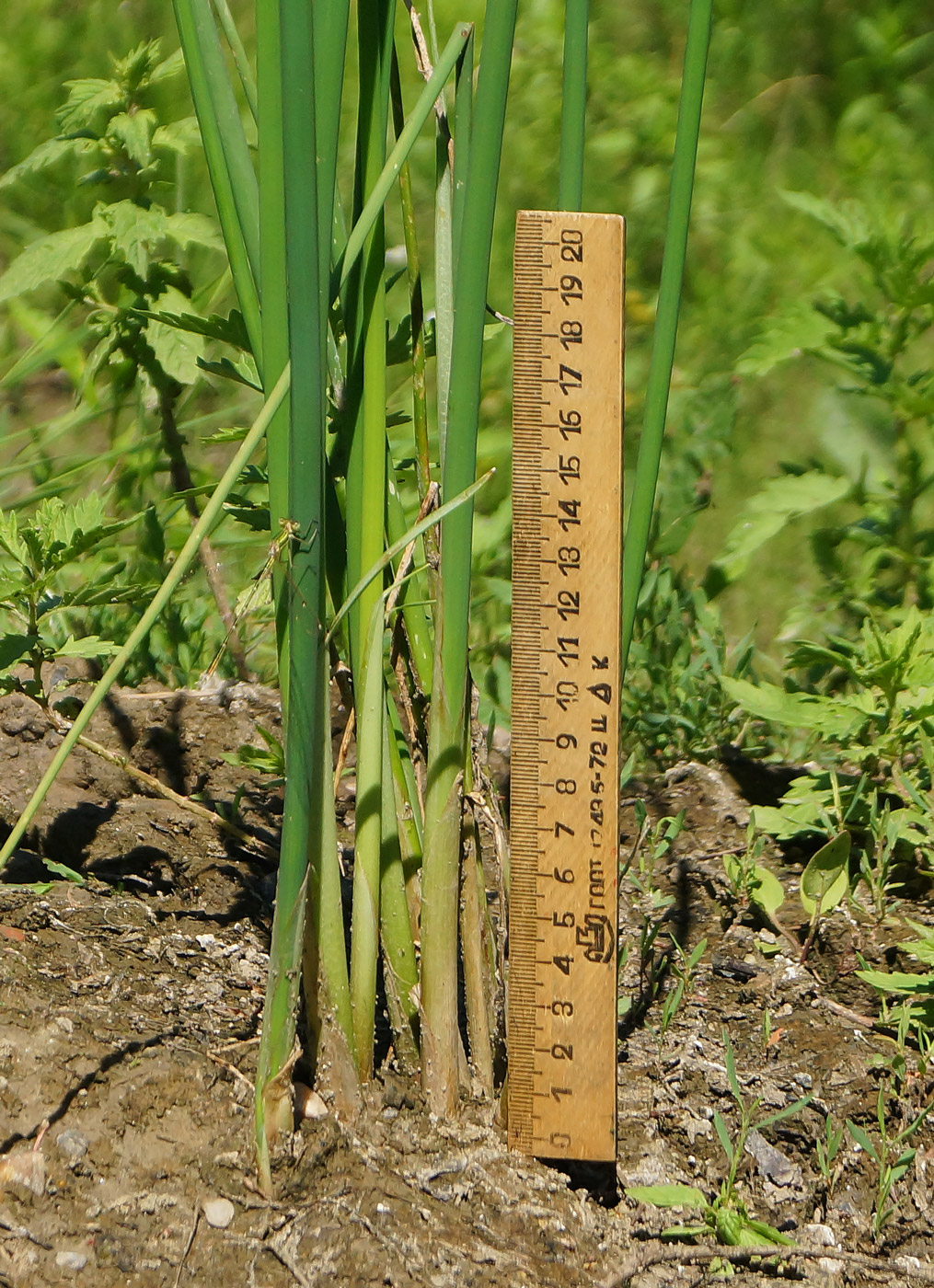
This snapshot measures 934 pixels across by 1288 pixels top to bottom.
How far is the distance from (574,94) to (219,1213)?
104cm

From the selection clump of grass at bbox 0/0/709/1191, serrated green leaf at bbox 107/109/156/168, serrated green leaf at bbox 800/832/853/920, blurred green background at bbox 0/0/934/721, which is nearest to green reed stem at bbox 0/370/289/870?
clump of grass at bbox 0/0/709/1191

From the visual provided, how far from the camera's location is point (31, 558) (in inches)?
61.6

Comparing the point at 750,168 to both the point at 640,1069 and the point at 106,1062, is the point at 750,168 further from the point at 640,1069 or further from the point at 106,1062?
the point at 106,1062

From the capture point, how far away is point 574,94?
1126 millimetres

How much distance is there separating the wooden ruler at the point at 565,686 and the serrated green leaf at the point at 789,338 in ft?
2.99

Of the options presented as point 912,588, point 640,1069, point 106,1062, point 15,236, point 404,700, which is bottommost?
point 640,1069

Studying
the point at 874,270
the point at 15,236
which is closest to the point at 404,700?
the point at 874,270

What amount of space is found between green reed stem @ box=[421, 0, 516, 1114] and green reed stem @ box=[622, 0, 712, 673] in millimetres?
176

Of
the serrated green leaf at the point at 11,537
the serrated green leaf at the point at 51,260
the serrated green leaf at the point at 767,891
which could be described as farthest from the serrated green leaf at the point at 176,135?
the serrated green leaf at the point at 767,891

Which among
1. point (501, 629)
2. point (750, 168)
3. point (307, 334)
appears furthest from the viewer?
point (750, 168)

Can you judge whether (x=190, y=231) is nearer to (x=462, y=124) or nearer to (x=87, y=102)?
(x=87, y=102)

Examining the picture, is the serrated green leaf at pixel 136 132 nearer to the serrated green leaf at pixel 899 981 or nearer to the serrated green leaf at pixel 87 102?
the serrated green leaf at pixel 87 102

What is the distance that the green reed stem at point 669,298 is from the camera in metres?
1.14

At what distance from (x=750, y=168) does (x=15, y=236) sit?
6.92 feet
